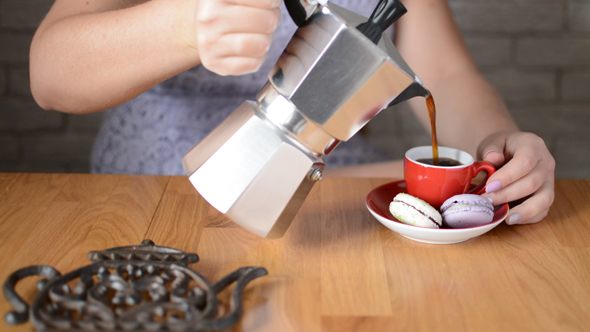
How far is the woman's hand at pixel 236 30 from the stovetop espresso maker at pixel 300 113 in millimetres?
21

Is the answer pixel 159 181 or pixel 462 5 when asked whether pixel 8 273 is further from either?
pixel 462 5

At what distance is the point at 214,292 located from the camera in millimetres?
412

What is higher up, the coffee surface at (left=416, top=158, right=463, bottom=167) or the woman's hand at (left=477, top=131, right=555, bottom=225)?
the woman's hand at (left=477, top=131, right=555, bottom=225)

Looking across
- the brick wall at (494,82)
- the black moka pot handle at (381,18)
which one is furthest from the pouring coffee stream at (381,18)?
the brick wall at (494,82)

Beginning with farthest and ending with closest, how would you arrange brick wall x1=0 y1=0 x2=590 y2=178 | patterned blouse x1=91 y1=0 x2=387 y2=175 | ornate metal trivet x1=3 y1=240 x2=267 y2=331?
brick wall x1=0 y1=0 x2=590 y2=178
patterned blouse x1=91 y1=0 x2=387 y2=175
ornate metal trivet x1=3 y1=240 x2=267 y2=331

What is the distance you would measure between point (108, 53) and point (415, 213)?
1.30 feet

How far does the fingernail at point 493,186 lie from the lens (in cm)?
58

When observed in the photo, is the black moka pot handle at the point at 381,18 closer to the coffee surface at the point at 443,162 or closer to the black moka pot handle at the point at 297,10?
the black moka pot handle at the point at 297,10

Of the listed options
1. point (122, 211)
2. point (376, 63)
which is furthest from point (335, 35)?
point (122, 211)

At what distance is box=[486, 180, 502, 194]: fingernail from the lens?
58 centimetres

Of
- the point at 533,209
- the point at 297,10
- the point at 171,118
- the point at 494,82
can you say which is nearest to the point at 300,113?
the point at 297,10

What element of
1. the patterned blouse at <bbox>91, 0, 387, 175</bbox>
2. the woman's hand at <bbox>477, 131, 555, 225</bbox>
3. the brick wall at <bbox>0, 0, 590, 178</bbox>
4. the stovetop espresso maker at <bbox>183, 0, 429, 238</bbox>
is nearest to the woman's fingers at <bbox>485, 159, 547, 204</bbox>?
the woman's hand at <bbox>477, 131, 555, 225</bbox>

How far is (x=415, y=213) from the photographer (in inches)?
20.9

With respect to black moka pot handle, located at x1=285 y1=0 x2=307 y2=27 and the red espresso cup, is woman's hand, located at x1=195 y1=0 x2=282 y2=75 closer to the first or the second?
black moka pot handle, located at x1=285 y1=0 x2=307 y2=27
